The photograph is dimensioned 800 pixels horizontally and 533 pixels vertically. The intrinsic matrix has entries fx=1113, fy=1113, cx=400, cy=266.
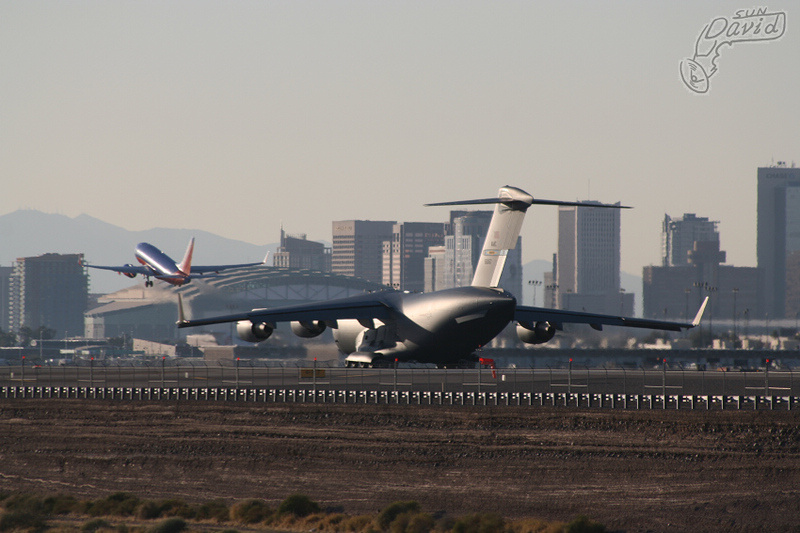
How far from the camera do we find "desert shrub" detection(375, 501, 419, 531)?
5184 centimetres

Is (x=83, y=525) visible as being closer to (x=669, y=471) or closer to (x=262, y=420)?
(x=262, y=420)

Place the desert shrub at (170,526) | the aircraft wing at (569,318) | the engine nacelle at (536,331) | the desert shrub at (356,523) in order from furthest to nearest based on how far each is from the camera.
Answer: the aircraft wing at (569,318) < the engine nacelle at (536,331) < the desert shrub at (170,526) < the desert shrub at (356,523)

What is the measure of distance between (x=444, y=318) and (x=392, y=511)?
23.5 metres

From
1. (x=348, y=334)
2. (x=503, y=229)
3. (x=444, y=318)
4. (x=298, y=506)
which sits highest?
(x=503, y=229)

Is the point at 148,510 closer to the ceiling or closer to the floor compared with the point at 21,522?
closer to the ceiling

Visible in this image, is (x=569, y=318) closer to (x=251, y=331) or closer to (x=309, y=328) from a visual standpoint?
(x=309, y=328)

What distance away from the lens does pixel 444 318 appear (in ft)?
244

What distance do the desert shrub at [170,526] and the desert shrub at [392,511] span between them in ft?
34.6

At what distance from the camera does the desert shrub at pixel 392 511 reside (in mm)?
51844

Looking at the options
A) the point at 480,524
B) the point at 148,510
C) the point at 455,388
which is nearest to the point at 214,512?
the point at 148,510

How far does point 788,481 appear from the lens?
4672 centimetres

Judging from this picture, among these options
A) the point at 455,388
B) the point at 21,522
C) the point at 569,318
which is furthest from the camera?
the point at 569,318

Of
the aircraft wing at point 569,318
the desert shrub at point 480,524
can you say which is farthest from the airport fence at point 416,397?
the aircraft wing at point 569,318

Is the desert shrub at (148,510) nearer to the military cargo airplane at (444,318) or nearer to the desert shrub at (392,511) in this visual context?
the military cargo airplane at (444,318)
